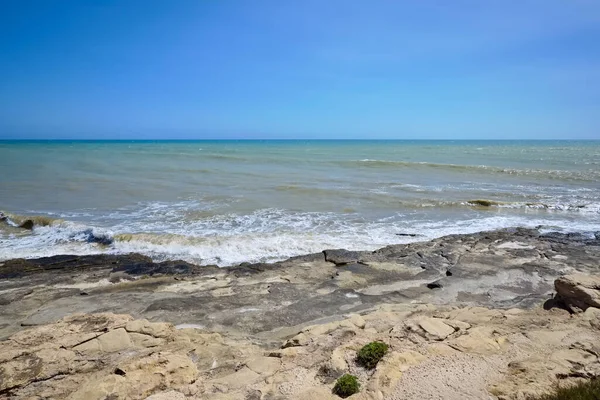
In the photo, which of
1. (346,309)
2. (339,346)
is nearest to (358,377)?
(339,346)

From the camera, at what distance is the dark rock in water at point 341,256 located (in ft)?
36.4

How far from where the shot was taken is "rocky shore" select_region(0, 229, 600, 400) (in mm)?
4918

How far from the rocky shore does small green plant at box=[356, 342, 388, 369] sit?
11cm

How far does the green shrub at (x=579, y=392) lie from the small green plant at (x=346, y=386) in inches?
84.7

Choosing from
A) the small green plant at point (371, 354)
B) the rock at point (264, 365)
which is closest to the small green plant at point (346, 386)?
the small green plant at point (371, 354)

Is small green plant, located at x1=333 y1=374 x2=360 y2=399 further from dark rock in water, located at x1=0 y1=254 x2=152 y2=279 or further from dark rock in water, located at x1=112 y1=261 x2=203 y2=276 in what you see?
dark rock in water, located at x1=0 y1=254 x2=152 y2=279

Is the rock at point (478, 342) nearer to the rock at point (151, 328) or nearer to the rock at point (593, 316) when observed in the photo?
the rock at point (593, 316)

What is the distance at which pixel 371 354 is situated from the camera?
5352 millimetres

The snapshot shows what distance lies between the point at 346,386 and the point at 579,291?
5262mm

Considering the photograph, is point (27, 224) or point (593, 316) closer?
point (593, 316)

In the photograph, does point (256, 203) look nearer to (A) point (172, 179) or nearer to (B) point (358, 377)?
(A) point (172, 179)

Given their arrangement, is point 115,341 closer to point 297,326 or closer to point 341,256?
point 297,326

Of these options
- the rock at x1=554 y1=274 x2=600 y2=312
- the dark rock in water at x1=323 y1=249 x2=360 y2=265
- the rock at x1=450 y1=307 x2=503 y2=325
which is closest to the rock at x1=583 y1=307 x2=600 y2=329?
the rock at x1=554 y1=274 x2=600 y2=312

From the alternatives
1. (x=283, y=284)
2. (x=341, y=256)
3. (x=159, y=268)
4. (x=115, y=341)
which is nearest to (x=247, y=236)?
(x=159, y=268)
